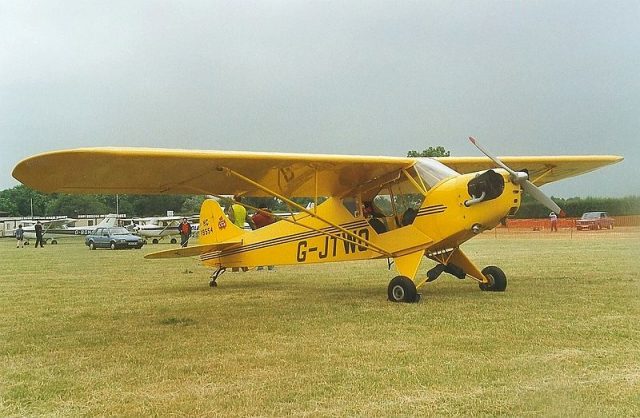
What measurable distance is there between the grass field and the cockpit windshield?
183 cm

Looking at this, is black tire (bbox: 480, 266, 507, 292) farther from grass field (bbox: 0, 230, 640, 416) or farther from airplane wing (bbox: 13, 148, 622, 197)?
airplane wing (bbox: 13, 148, 622, 197)

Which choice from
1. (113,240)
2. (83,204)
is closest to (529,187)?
(113,240)

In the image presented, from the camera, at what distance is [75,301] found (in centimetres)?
983

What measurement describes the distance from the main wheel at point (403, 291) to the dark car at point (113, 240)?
90.0ft

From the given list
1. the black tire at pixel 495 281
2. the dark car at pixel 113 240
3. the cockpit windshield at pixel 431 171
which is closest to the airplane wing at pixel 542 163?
the cockpit windshield at pixel 431 171

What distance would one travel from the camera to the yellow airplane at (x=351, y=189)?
7.40 metres

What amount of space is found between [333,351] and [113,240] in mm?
30843


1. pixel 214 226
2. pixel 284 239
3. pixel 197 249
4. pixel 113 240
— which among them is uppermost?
pixel 214 226

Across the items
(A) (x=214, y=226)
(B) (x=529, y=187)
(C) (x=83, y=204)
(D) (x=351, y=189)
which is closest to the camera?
(B) (x=529, y=187)

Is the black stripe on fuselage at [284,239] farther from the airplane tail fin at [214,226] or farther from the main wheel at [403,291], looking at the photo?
the main wheel at [403,291]

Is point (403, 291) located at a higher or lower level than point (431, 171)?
lower

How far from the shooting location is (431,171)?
895 cm

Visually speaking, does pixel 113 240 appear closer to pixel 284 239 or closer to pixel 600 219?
pixel 284 239

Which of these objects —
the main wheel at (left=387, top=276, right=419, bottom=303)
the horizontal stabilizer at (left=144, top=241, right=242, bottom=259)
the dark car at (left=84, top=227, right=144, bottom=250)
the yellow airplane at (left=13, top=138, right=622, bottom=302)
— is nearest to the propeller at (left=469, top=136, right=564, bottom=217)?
the yellow airplane at (left=13, top=138, right=622, bottom=302)
